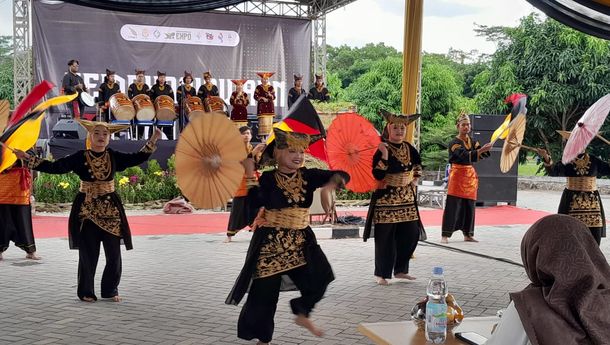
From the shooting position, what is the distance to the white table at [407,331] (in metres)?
2.38

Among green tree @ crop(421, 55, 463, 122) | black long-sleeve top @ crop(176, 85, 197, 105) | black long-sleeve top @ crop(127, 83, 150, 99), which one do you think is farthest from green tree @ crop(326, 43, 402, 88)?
black long-sleeve top @ crop(127, 83, 150, 99)

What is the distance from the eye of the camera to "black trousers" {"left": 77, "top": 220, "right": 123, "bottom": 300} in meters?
5.43

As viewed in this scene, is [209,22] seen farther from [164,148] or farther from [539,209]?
[539,209]

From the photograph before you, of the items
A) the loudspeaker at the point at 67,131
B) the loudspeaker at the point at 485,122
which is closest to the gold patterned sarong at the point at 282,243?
the loudspeaker at the point at 485,122

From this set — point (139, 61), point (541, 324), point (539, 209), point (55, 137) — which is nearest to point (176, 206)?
point (55, 137)

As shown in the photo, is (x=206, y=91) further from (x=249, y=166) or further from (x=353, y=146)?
(x=249, y=166)

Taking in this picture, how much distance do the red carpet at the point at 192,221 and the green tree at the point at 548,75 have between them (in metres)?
6.90

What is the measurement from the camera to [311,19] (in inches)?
683

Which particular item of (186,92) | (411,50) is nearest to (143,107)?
(186,92)

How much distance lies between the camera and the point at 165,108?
14.0 metres

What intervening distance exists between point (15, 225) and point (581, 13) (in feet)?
18.8

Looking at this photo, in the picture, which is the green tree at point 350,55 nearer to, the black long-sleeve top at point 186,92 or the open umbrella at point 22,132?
the black long-sleeve top at point 186,92

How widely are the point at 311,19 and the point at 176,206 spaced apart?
7.49 m

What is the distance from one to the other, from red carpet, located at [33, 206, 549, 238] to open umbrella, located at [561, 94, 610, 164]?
5606mm
